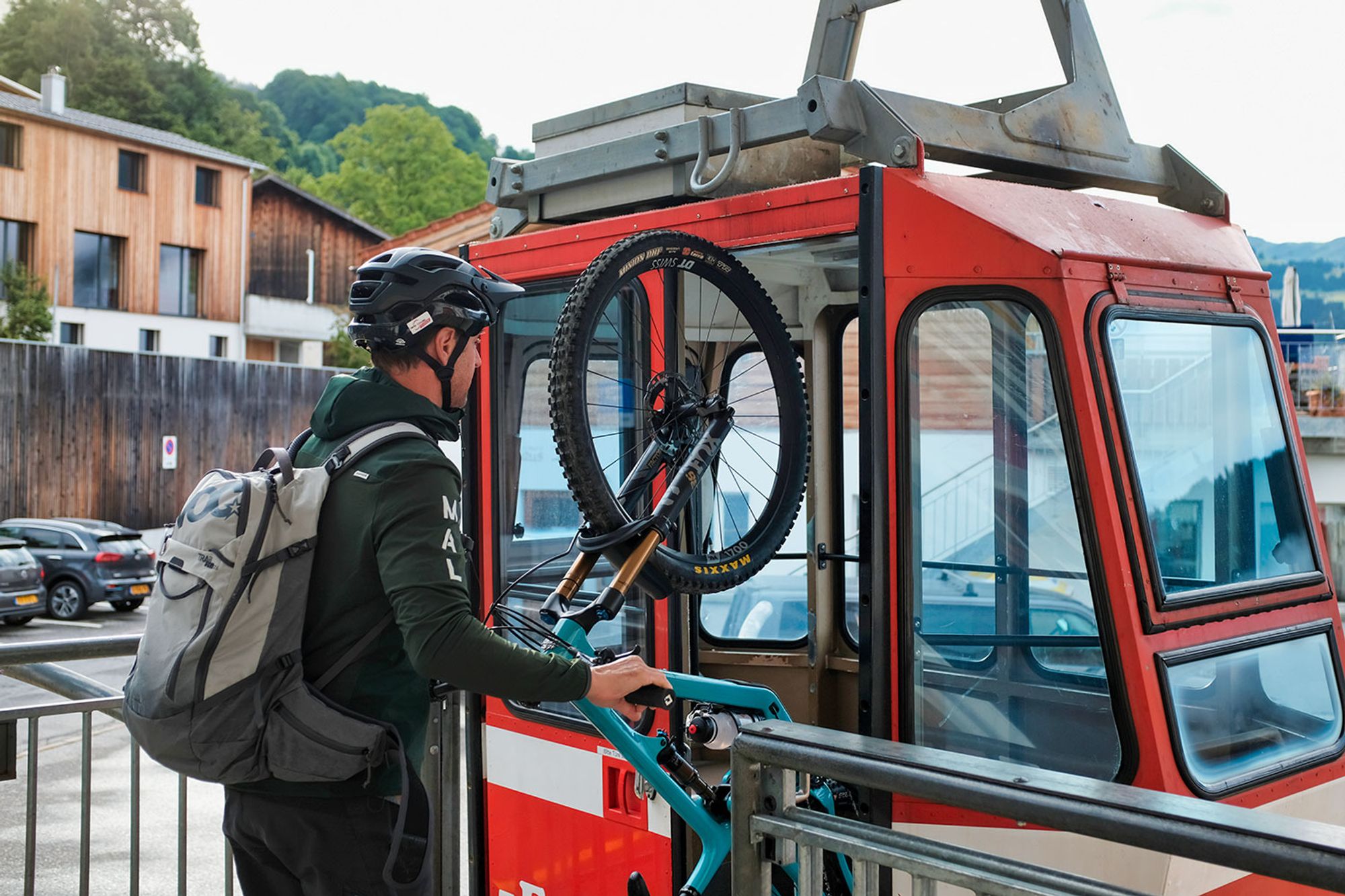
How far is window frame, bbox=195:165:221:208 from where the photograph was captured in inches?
1563

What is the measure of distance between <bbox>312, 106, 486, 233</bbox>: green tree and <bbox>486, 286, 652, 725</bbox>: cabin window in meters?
60.2

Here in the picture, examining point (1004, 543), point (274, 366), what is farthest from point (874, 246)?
point (274, 366)

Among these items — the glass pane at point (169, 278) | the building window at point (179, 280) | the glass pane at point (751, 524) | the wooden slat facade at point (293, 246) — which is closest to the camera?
the glass pane at point (751, 524)

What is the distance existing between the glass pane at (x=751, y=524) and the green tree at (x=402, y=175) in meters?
59.5

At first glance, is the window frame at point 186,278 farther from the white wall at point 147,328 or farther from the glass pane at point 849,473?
the glass pane at point 849,473

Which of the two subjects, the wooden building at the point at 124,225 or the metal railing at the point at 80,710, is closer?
the metal railing at the point at 80,710

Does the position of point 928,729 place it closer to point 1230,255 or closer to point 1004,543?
point 1004,543

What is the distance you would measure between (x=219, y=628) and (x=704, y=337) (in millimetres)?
2399

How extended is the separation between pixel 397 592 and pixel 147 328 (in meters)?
39.9

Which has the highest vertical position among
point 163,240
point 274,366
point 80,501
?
point 163,240

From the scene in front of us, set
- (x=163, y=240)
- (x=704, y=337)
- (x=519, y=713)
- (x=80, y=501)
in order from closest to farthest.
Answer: (x=519, y=713) → (x=704, y=337) → (x=80, y=501) → (x=163, y=240)

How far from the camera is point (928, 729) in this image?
3125 mm

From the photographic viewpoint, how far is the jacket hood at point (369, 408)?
A: 259 cm

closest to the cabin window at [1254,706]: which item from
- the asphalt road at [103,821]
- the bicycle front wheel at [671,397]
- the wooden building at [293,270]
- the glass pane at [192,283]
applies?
the bicycle front wheel at [671,397]
